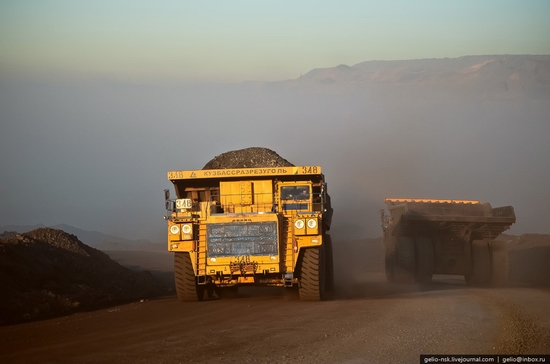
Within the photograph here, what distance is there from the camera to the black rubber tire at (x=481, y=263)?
28.1m

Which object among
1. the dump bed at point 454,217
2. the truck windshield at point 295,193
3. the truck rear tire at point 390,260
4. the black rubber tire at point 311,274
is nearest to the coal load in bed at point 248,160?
the truck windshield at point 295,193

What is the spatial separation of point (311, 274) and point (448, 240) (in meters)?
10.6

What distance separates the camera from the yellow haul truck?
744 inches

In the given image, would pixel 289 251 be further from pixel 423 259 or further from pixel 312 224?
pixel 423 259

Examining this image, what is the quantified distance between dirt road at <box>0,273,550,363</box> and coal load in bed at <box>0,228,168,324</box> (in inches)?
48.9

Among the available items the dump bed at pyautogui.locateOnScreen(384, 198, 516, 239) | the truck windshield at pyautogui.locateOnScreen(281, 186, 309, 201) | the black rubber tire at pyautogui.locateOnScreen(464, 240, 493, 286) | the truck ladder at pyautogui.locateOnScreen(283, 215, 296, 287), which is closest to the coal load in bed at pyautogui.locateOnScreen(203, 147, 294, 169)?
the truck windshield at pyautogui.locateOnScreen(281, 186, 309, 201)

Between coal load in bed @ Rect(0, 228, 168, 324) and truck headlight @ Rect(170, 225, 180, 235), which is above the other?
truck headlight @ Rect(170, 225, 180, 235)

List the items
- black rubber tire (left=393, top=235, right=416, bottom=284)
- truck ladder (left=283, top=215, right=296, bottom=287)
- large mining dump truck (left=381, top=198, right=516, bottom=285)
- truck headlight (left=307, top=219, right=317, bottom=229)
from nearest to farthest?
truck headlight (left=307, top=219, right=317, bottom=229) → truck ladder (left=283, top=215, right=296, bottom=287) → large mining dump truck (left=381, top=198, right=516, bottom=285) → black rubber tire (left=393, top=235, right=416, bottom=284)

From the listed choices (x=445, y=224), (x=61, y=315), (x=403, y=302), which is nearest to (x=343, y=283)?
(x=445, y=224)

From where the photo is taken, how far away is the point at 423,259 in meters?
28.0

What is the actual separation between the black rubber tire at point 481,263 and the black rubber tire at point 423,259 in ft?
5.13

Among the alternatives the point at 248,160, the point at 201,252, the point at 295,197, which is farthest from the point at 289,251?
the point at 248,160

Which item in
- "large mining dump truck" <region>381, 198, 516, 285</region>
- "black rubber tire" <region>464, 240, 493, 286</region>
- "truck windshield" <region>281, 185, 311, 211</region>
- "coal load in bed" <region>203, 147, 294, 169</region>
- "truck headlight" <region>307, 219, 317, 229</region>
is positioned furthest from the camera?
"black rubber tire" <region>464, 240, 493, 286</region>

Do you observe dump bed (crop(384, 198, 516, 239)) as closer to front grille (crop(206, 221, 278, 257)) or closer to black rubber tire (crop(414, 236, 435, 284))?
black rubber tire (crop(414, 236, 435, 284))
